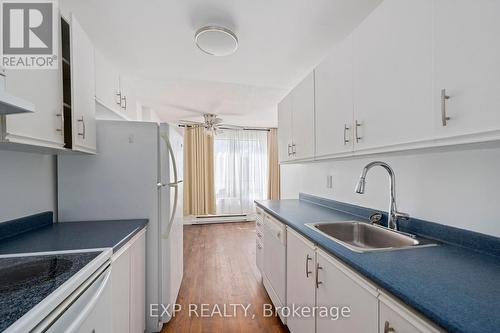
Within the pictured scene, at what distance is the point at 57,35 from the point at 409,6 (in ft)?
5.99

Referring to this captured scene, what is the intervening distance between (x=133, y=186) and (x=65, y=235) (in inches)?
20.9

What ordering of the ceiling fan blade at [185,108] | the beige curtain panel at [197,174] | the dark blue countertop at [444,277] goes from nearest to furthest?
1. the dark blue countertop at [444,277]
2. the ceiling fan blade at [185,108]
3. the beige curtain panel at [197,174]

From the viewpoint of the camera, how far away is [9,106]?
755 millimetres

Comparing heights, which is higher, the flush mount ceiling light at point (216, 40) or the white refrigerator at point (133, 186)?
the flush mount ceiling light at point (216, 40)

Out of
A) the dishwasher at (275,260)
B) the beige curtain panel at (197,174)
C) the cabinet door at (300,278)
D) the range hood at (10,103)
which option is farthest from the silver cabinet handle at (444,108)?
the beige curtain panel at (197,174)

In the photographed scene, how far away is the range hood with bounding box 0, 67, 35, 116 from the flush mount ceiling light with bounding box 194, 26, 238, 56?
4.29ft

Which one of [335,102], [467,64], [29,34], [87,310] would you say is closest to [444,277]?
[467,64]

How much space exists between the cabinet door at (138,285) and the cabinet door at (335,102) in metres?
1.59

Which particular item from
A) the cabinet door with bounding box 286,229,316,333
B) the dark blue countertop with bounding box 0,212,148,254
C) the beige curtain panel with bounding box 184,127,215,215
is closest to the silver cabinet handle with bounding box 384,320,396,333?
the cabinet door with bounding box 286,229,316,333

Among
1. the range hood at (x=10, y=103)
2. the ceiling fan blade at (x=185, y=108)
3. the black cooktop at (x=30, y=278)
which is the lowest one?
the black cooktop at (x=30, y=278)

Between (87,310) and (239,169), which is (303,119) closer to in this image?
(87,310)

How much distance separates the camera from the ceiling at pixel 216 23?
1.52 m

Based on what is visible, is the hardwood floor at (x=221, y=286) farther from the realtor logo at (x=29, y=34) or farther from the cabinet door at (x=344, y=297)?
the realtor logo at (x=29, y=34)

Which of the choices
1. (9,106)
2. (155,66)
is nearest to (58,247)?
(9,106)
